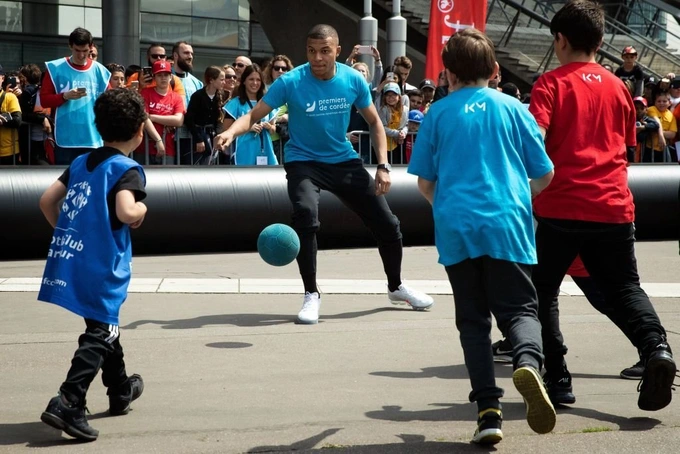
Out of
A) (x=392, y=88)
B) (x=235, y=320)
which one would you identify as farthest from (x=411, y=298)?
(x=392, y=88)

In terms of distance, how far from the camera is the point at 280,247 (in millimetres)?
6828

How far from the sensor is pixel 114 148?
4.52 metres

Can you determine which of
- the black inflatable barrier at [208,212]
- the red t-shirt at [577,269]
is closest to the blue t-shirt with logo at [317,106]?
the red t-shirt at [577,269]

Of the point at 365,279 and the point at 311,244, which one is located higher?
the point at 311,244

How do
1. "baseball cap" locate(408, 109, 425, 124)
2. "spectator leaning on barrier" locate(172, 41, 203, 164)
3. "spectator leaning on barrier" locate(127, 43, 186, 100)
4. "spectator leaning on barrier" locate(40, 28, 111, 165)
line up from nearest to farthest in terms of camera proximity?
1. "spectator leaning on barrier" locate(40, 28, 111, 165)
2. "spectator leaning on barrier" locate(127, 43, 186, 100)
3. "spectator leaning on barrier" locate(172, 41, 203, 164)
4. "baseball cap" locate(408, 109, 425, 124)

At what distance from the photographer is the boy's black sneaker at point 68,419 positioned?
4133 mm

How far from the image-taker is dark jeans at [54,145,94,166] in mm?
10328

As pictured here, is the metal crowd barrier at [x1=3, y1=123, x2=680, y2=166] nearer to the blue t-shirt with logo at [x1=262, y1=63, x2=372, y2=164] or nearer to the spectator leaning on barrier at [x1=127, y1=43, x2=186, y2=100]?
the spectator leaning on barrier at [x1=127, y1=43, x2=186, y2=100]

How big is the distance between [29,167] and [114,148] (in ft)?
19.8

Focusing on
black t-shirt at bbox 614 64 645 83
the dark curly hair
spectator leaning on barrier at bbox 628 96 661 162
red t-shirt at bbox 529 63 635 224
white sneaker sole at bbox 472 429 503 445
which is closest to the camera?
Answer: white sneaker sole at bbox 472 429 503 445

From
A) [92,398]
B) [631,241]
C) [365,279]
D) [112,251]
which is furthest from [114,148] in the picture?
[365,279]

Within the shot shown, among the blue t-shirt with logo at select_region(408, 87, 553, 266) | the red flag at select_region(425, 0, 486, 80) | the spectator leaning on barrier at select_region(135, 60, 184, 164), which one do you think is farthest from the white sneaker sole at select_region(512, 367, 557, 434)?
the red flag at select_region(425, 0, 486, 80)

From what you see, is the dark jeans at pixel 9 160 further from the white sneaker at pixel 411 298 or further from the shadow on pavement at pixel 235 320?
the white sneaker at pixel 411 298

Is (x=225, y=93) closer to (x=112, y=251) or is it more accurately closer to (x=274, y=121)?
(x=274, y=121)
